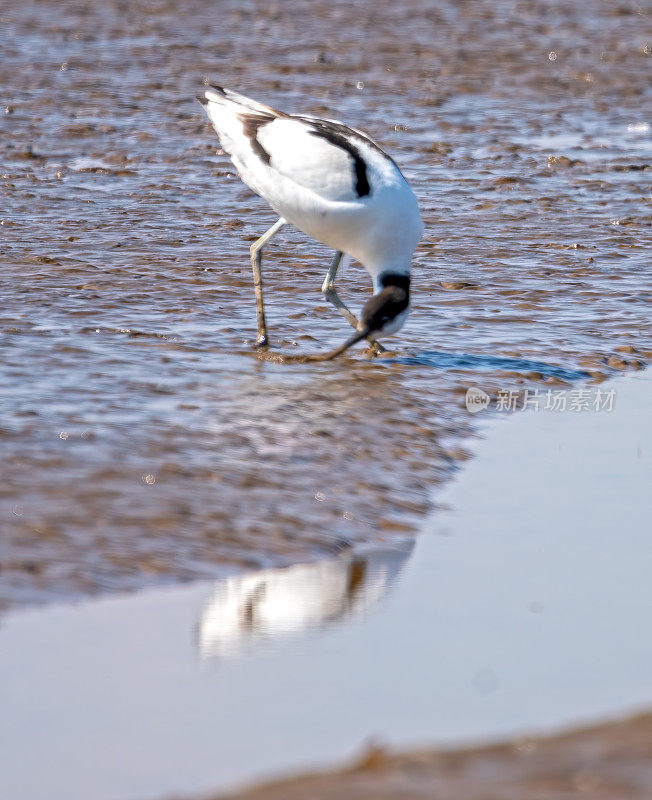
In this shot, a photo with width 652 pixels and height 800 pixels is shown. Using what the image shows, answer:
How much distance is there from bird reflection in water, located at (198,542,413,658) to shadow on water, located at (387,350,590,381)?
237cm

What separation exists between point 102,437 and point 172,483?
577 mm

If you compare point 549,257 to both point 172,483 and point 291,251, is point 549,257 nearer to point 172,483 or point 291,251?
point 291,251

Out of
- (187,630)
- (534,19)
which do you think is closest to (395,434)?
(187,630)

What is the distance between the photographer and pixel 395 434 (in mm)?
6262

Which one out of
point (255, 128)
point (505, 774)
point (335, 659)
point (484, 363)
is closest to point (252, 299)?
point (255, 128)

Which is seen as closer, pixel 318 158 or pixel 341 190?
pixel 341 190

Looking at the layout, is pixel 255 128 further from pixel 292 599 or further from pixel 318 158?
pixel 292 599

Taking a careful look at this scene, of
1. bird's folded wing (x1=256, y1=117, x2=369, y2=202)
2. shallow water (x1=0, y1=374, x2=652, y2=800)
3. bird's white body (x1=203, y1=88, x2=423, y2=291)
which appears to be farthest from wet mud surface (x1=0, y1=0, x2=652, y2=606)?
bird's folded wing (x1=256, y1=117, x2=369, y2=202)

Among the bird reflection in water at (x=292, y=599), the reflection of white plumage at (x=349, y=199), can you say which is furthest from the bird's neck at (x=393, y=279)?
the bird reflection in water at (x=292, y=599)

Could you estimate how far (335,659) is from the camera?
399 cm

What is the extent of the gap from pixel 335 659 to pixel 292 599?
0.52 meters

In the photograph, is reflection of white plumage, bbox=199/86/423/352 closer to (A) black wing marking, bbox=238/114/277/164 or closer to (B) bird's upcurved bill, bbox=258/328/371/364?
(A) black wing marking, bbox=238/114/277/164

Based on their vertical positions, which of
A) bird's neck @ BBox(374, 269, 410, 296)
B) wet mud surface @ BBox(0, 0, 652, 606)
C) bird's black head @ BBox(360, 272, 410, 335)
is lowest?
wet mud surface @ BBox(0, 0, 652, 606)

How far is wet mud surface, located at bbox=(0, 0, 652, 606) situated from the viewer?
5238mm
